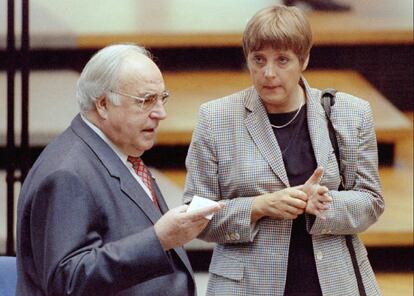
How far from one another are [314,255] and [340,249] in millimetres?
110

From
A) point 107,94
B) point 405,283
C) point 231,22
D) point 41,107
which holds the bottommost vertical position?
point 405,283

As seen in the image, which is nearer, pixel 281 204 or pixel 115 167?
pixel 115 167

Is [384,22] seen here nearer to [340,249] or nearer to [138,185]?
[340,249]

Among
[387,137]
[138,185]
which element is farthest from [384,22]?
[138,185]

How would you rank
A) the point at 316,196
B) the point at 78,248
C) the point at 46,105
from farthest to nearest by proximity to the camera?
the point at 46,105 < the point at 316,196 < the point at 78,248

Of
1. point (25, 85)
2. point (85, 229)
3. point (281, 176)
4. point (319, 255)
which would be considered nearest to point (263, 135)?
point (281, 176)

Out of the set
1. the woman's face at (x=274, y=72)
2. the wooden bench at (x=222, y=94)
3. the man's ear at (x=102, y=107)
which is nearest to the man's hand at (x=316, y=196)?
the woman's face at (x=274, y=72)

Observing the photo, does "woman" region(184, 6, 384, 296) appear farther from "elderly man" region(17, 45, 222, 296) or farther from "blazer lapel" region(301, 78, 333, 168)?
"elderly man" region(17, 45, 222, 296)

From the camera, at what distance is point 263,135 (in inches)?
131

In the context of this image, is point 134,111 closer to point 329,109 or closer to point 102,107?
point 102,107

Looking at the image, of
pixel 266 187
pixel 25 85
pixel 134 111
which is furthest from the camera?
pixel 25 85

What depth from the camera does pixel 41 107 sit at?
5.01 meters

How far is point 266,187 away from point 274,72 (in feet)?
1.07

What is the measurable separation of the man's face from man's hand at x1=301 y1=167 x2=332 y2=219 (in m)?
0.53
